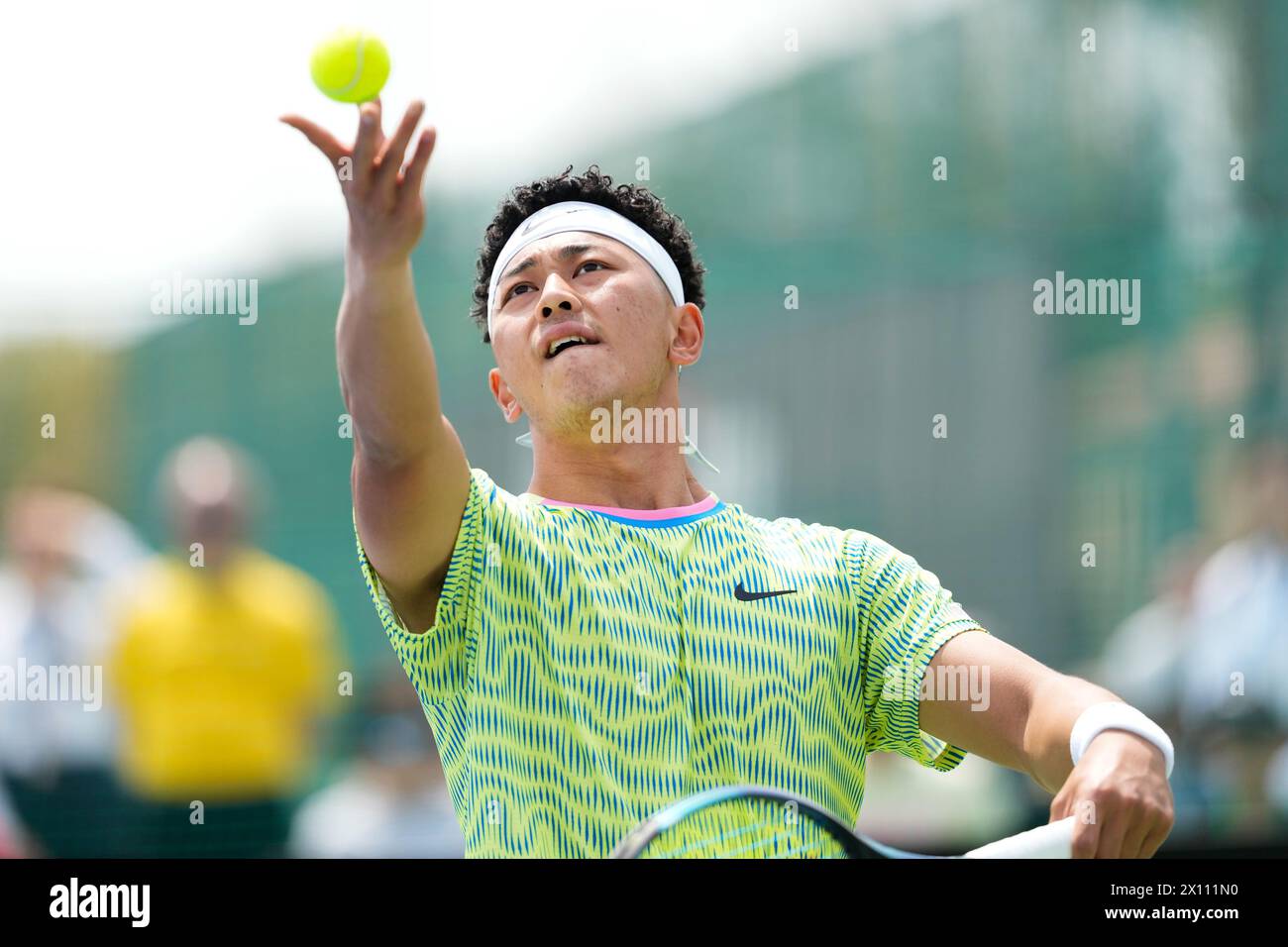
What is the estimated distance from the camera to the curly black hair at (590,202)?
3932 millimetres

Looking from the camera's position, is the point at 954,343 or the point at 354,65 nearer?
the point at 354,65

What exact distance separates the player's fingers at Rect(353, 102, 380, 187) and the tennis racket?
1.13m

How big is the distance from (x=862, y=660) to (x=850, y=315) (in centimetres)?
756

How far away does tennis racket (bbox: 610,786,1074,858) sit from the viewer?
2934 millimetres

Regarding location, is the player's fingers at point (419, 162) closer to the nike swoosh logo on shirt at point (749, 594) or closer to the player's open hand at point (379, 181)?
the player's open hand at point (379, 181)

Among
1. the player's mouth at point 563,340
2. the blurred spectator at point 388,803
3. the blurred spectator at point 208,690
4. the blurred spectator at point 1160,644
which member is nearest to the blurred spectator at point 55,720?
the blurred spectator at point 208,690

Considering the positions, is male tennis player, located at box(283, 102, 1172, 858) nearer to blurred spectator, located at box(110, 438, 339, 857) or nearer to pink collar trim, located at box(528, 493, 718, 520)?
pink collar trim, located at box(528, 493, 718, 520)

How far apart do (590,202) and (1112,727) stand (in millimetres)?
1622

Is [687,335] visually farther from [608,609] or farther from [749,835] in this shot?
[749,835]

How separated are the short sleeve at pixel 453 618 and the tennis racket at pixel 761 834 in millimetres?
446

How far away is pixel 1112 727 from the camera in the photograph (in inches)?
120

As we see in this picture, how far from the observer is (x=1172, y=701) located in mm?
8680

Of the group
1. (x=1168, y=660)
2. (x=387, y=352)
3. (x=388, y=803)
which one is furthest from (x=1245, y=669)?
(x=387, y=352)
